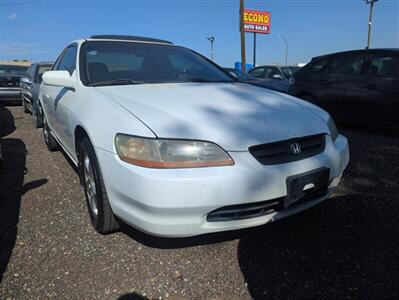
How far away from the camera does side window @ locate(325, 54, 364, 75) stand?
19.2 ft

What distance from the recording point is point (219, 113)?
2.17 metres

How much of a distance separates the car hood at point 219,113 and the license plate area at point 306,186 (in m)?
0.27

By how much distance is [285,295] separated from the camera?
189 cm

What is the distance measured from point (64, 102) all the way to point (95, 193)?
3.93ft

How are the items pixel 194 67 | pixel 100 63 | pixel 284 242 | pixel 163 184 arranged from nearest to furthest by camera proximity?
pixel 163 184 < pixel 284 242 < pixel 100 63 < pixel 194 67

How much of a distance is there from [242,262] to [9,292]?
143 cm

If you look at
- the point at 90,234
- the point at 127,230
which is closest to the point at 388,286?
the point at 127,230

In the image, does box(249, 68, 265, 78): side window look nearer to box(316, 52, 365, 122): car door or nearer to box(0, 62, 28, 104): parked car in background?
box(316, 52, 365, 122): car door

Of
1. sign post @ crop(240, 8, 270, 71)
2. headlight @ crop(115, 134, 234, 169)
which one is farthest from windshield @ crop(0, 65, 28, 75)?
sign post @ crop(240, 8, 270, 71)

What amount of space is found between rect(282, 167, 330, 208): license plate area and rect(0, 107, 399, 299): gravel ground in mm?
402

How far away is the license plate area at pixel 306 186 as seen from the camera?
2.02m

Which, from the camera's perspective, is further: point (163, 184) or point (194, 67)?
point (194, 67)

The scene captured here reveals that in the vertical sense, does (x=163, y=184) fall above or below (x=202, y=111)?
below

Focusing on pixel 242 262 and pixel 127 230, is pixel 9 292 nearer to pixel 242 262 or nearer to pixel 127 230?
pixel 127 230
